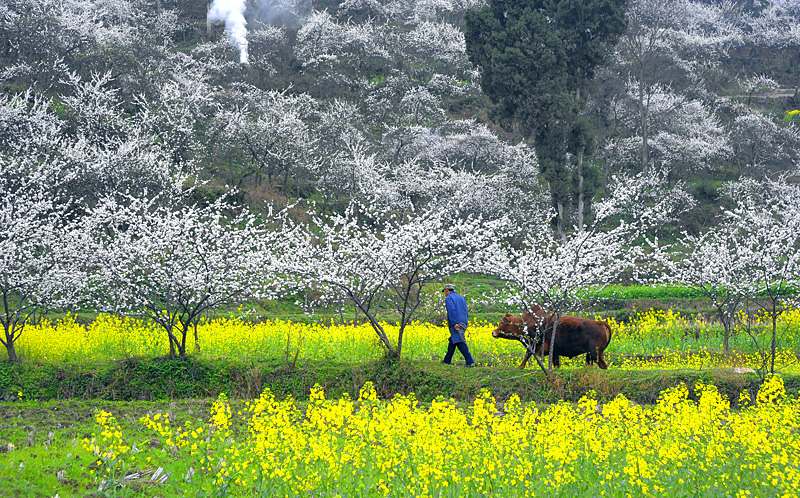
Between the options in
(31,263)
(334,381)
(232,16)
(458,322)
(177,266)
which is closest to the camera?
(334,381)

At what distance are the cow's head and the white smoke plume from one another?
56543 millimetres

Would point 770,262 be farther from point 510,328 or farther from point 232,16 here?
point 232,16

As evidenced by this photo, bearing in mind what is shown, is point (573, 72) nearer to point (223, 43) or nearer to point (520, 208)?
point (520, 208)

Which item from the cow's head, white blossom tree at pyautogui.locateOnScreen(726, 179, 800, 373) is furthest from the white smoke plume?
the cow's head

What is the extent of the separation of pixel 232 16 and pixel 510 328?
63252 mm

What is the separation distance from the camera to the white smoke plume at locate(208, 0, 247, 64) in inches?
2559

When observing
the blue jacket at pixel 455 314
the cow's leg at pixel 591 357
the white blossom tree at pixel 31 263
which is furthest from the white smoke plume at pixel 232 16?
the cow's leg at pixel 591 357

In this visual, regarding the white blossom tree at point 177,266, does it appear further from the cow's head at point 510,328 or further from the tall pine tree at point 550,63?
the tall pine tree at point 550,63

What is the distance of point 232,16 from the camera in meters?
68.1

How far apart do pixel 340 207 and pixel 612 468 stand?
110ft

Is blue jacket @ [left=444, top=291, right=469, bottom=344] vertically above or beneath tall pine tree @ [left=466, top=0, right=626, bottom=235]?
beneath

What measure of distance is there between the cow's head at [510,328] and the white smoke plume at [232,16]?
2226 inches

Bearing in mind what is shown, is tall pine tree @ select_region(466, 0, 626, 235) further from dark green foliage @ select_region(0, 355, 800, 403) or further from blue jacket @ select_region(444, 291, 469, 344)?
dark green foliage @ select_region(0, 355, 800, 403)

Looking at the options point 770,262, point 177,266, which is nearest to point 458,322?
point 177,266
